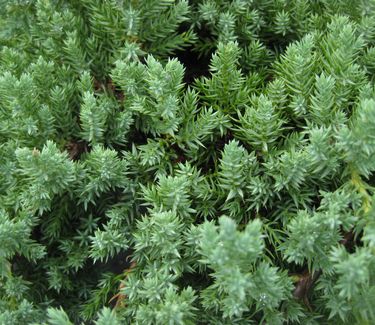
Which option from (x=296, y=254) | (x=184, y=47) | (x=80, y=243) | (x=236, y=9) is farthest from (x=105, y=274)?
(x=236, y=9)

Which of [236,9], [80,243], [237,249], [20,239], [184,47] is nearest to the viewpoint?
[237,249]

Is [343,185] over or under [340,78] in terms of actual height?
under

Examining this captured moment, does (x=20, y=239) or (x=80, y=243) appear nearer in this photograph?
(x=20, y=239)

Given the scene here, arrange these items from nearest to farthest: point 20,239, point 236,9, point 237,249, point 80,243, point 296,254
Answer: point 237,249 < point 296,254 < point 20,239 < point 80,243 < point 236,9

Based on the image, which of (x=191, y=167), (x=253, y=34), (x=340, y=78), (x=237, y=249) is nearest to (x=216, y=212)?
(x=191, y=167)

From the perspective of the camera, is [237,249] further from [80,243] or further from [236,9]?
[236,9]

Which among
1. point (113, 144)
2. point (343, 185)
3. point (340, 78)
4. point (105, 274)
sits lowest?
point (105, 274)
